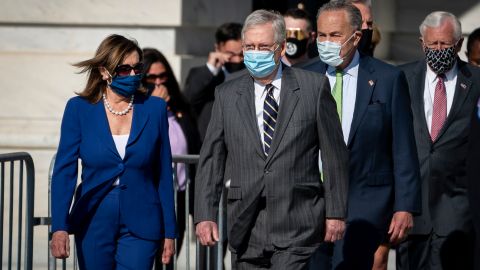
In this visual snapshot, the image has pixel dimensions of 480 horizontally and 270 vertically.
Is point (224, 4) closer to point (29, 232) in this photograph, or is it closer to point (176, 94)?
point (176, 94)

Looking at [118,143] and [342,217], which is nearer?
[342,217]

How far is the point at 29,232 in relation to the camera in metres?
8.61

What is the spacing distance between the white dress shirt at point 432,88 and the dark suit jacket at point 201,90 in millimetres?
2669

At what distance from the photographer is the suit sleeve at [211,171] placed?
6883 mm

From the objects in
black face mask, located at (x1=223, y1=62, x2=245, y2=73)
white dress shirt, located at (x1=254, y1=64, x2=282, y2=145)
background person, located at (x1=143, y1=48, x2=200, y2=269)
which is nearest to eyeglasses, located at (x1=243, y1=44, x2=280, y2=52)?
white dress shirt, located at (x1=254, y1=64, x2=282, y2=145)

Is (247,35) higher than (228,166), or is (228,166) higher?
(247,35)

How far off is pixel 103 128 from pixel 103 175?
0.81 ft

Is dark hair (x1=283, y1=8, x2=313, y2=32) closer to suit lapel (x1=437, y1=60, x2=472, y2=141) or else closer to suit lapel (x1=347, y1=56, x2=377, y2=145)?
suit lapel (x1=437, y1=60, x2=472, y2=141)

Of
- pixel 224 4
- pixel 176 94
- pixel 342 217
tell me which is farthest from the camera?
pixel 224 4

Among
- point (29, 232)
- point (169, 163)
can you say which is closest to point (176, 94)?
point (29, 232)

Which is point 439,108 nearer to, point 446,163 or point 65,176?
point 446,163

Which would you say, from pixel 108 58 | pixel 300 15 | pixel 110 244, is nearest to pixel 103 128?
pixel 108 58

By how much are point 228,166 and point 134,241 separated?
72cm

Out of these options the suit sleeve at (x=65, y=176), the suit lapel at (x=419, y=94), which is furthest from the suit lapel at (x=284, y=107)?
the suit lapel at (x=419, y=94)
